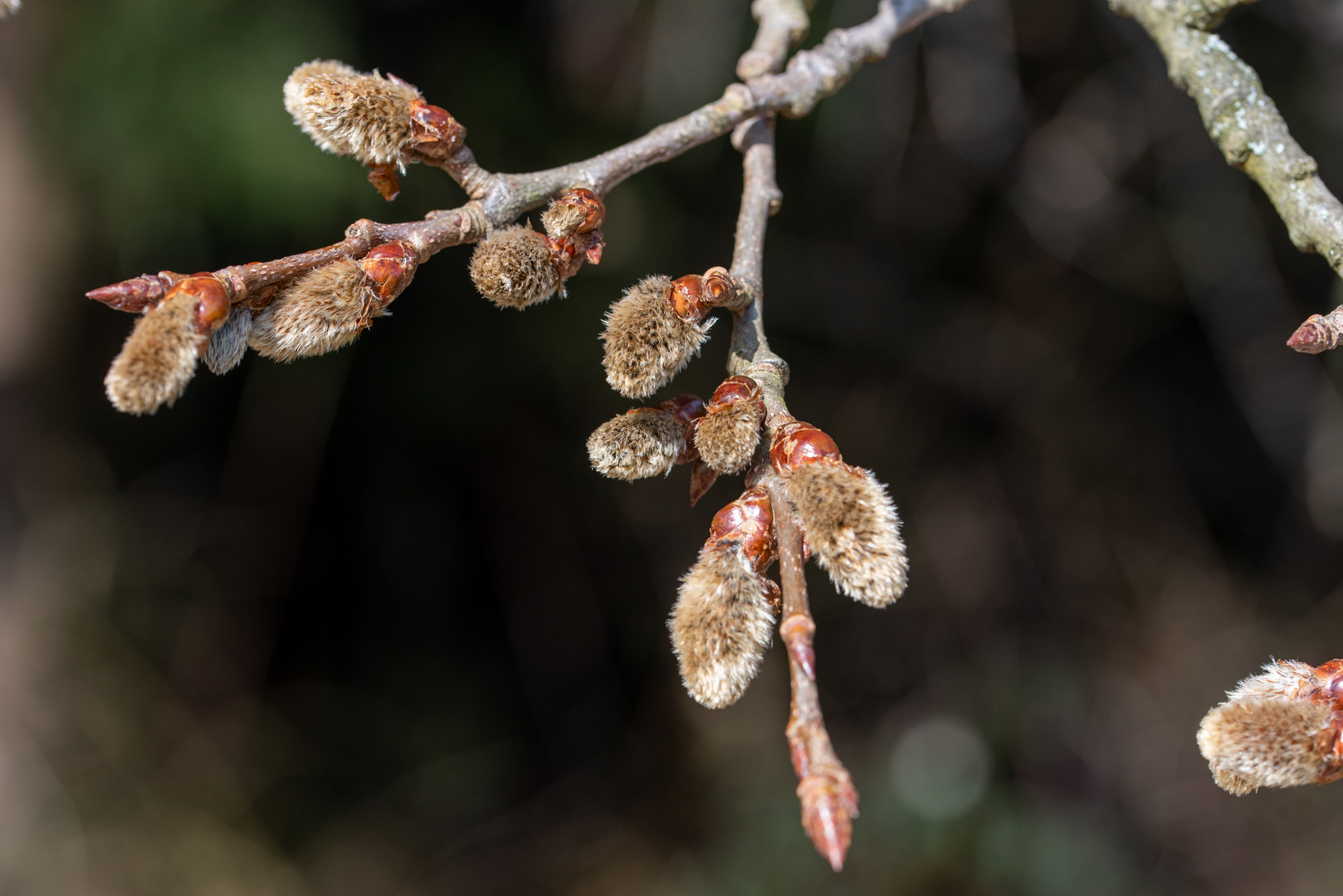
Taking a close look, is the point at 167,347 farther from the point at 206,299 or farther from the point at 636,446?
the point at 636,446

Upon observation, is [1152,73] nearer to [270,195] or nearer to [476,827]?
[270,195]

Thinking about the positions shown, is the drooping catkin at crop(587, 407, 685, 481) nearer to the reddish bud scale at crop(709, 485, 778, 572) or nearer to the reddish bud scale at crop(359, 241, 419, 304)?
the reddish bud scale at crop(709, 485, 778, 572)

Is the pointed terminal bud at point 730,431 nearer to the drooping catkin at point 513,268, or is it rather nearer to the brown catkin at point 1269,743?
the drooping catkin at point 513,268

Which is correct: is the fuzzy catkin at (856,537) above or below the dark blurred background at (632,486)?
above

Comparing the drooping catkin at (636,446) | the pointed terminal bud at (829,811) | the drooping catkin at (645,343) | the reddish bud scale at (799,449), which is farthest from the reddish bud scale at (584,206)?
the pointed terminal bud at (829,811)

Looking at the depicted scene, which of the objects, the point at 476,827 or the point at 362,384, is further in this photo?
the point at 476,827

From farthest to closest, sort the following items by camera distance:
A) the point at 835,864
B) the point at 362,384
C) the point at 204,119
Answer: the point at 362,384 → the point at 204,119 → the point at 835,864

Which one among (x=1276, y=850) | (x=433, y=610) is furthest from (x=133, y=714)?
(x=1276, y=850)
